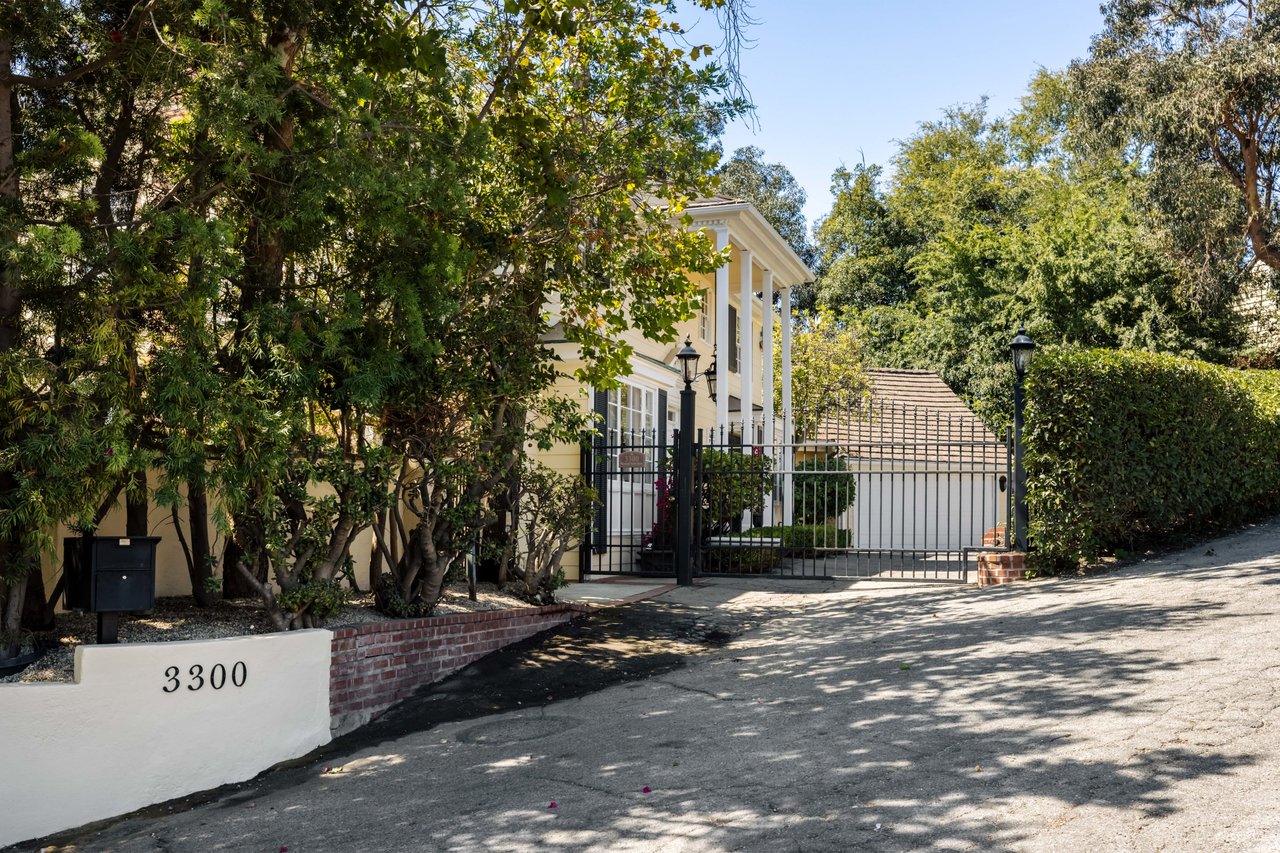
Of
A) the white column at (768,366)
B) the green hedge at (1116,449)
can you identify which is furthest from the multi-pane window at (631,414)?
the green hedge at (1116,449)

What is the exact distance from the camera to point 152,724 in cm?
636

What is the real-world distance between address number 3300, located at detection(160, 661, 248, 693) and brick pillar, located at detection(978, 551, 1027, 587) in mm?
8672

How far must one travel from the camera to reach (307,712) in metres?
7.35

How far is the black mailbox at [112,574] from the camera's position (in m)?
6.50

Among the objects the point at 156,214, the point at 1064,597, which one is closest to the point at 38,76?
the point at 156,214

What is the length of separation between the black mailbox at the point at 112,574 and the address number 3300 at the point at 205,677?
1.59ft

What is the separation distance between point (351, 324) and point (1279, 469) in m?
14.7

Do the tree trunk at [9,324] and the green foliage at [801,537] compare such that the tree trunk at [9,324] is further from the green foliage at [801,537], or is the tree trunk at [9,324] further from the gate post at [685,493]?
the green foliage at [801,537]

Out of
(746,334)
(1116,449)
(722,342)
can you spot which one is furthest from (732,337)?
(1116,449)

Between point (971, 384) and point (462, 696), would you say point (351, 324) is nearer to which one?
point (462, 696)

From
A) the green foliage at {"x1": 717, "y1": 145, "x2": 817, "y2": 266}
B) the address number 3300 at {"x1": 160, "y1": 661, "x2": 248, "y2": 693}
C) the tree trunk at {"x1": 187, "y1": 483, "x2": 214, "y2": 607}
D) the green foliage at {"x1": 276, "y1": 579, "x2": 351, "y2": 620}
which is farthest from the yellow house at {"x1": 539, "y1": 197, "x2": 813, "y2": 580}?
the green foliage at {"x1": 717, "y1": 145, "x2": 817, "y2": 266}

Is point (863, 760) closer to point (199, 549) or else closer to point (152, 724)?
point (152, 724)

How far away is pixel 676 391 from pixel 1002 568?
7.57 meters

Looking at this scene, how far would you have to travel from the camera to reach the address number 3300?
6.49 metres
